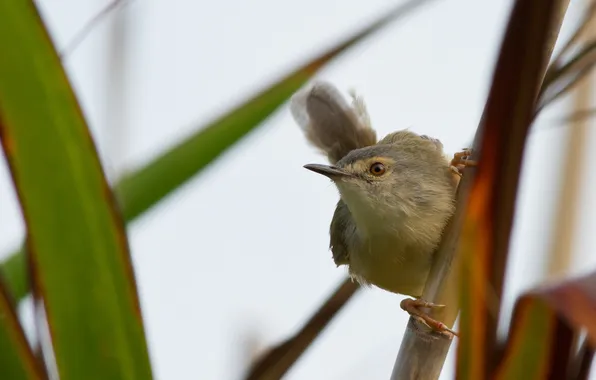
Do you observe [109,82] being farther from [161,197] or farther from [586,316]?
[586,316]

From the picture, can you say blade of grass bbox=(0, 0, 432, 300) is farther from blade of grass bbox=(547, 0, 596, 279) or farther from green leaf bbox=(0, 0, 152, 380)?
blade of grass bbox=(547, 0, 596, 279)

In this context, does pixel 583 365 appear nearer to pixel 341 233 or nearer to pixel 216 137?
pixel 216 137

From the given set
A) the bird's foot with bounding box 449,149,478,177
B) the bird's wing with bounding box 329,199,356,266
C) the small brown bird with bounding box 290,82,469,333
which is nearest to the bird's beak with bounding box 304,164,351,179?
the small brown bird with bounding box 290,82,469,333

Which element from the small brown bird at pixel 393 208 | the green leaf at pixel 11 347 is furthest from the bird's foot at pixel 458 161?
the green leaf at pixel 11 347

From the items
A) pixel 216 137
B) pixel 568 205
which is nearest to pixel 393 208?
pixel 568 205

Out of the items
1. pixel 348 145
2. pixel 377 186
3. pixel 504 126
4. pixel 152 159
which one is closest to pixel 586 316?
pixel 504 126

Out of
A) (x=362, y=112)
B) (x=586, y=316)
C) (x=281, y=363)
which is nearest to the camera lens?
(x=586, y=316)

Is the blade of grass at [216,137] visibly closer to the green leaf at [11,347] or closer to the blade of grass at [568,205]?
the green leaf at [11,347]
